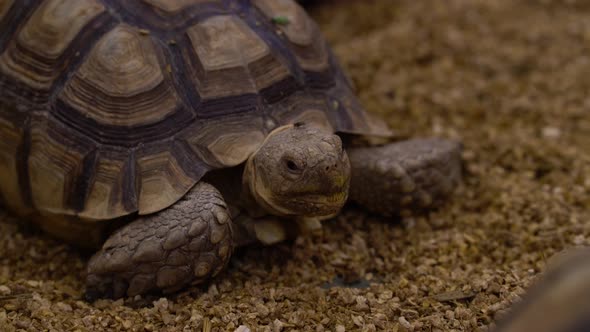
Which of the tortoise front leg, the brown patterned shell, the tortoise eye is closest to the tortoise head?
the tortoise eye

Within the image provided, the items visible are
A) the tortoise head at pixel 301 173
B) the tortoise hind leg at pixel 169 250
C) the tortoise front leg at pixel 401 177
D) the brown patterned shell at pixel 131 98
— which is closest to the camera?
the tortoise head at pixel 301 173

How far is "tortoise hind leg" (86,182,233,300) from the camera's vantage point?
2734 millimetres

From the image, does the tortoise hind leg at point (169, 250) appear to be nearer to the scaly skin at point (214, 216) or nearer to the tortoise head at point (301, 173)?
the scaly skin at point (214, 216)

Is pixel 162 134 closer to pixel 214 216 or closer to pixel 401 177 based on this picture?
pixel 214 216

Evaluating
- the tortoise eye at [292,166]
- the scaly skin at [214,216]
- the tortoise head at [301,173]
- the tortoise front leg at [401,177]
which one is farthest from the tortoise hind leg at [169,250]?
the tortoise front leg at [401,177]

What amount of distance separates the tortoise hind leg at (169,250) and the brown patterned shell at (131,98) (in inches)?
3.2

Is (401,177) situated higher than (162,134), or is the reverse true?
(162,134)

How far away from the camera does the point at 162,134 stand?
9.50 feet

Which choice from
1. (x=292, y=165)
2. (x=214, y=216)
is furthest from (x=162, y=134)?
(x=292, y=165)

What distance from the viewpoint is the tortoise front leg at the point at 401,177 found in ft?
11.0

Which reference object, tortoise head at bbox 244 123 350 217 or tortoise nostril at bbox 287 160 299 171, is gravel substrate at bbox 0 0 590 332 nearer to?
tortoise head at bbox 244 123 350 217

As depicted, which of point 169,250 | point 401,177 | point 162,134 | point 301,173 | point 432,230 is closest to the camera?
point 301,173

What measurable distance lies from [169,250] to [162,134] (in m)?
0.50

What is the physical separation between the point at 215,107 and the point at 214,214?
1.62ft
